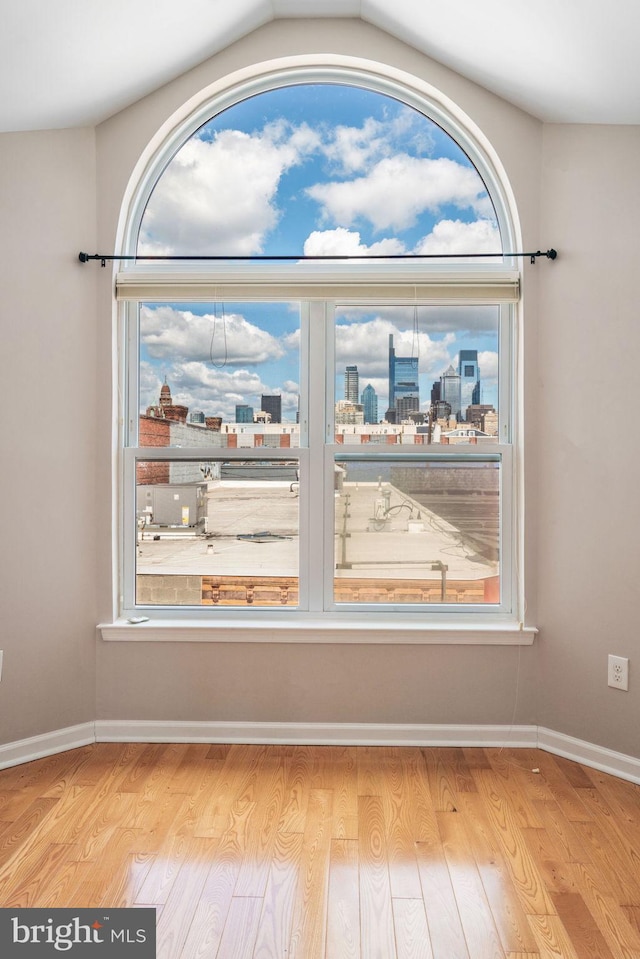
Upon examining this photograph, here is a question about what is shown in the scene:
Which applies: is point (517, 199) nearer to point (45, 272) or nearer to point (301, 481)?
point (301, 481)

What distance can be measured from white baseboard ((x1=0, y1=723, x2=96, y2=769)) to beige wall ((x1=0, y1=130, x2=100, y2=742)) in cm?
4

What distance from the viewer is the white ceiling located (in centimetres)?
225

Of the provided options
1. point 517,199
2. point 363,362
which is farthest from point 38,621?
point 517,199

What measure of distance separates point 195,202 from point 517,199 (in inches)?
56.2

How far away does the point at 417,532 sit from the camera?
3.08 metres

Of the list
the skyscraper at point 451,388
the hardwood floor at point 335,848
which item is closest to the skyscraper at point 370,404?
the skyscraper at point 451,388

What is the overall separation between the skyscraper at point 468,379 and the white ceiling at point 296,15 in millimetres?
1025

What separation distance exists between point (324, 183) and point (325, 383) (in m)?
0.91

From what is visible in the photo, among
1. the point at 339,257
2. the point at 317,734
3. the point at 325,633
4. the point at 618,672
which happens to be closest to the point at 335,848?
the point at 317,734

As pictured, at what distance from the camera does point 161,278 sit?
300 centimetres

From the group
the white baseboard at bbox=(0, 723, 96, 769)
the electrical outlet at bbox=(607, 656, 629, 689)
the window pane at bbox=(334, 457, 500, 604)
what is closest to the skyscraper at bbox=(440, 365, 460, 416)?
the window pane at bbox=(334, 457, 500, 604)

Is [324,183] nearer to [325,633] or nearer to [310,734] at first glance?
[325,633]

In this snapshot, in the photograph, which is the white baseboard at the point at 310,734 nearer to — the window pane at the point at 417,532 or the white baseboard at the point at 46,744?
the white baseboard at the point at 46,744

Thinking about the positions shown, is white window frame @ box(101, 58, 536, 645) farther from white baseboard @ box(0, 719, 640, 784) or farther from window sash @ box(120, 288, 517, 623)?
white baseboard @ box(0, 719, 640, 784)
